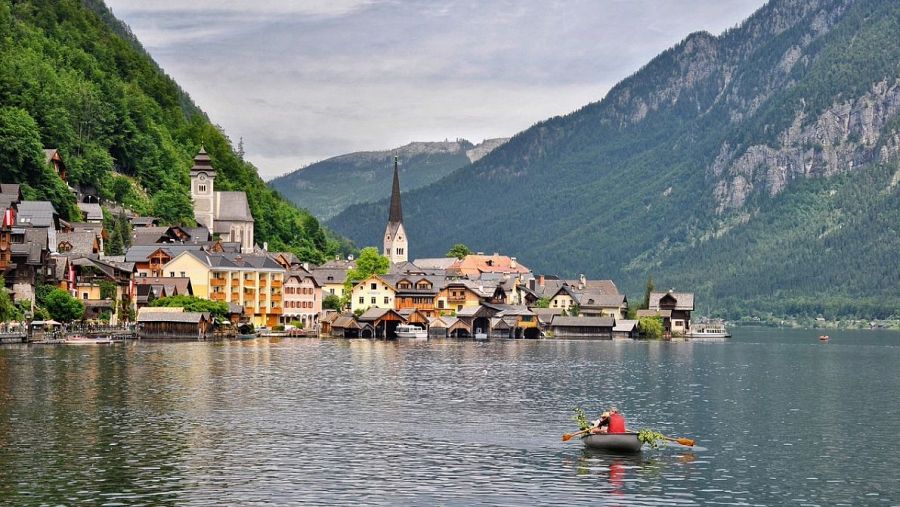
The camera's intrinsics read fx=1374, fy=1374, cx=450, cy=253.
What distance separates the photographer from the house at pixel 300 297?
191375 mm

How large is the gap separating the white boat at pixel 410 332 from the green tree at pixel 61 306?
187ft

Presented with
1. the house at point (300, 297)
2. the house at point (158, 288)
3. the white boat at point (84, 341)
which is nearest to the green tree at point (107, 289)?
the house at point (158, 288)

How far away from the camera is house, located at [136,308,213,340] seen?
517 feet

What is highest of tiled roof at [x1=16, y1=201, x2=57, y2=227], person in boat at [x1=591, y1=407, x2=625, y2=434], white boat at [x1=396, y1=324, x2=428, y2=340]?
tiled roof at [x1=16, y1=201, x2=57, y2=227]

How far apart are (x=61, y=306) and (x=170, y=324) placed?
1700 centimetres

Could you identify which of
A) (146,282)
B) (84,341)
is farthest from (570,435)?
(146,282)

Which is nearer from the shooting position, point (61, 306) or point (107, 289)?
point (61, 306)

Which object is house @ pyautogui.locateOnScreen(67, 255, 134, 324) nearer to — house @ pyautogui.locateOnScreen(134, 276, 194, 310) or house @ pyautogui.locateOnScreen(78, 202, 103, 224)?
house @ pyautogui.locateOnScreen(134, 276, 194, 310)

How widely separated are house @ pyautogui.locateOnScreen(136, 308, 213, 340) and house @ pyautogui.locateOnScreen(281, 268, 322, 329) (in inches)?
1219

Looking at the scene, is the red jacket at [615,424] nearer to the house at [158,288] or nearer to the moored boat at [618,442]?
the moored boat at [618,442]

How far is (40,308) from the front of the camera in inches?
5556

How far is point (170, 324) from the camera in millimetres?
158625

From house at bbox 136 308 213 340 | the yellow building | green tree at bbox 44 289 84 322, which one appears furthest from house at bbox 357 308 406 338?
green tree at bbox 44 289 84 322

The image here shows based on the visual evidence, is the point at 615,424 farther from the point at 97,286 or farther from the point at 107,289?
the point at 107,289
